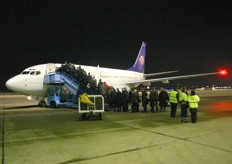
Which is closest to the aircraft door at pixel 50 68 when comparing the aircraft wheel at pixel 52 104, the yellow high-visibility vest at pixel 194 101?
the aircraft wheel at pixel 52 104

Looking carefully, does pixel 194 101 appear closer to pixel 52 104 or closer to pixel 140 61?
pixel 52 104

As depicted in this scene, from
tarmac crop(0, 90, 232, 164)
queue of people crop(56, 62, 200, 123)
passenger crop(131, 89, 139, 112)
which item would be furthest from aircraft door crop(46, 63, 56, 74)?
tarmac crop(0, 90, 232, 164)

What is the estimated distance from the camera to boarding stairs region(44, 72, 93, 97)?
51.9ft

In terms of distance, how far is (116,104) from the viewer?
14.6 metres

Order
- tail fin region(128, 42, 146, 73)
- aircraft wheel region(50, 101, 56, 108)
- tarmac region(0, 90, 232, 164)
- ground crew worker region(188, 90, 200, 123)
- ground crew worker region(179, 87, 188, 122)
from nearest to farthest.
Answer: tarmac region(0, 90, 232, 164) → ground crew worker region(188, 90, 200, 123) → ground crew worker region(179, 87, 188, 122) → aircraft wheel region(50, 101, 56, 108) → tail fin region(128, 42, 146, 73)

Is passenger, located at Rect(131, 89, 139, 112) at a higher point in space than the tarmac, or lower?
higher

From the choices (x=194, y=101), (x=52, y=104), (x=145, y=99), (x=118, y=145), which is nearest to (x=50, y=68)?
(x=52, y=104)

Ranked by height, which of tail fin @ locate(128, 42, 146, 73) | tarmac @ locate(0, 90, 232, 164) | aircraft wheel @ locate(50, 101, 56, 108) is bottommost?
tarmac @ locate(0, 90, 232, 164)

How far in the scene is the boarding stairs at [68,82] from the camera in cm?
1580

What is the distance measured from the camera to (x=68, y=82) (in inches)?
630

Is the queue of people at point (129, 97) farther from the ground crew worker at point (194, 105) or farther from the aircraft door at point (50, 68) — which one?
the ground crew worker at point (194, 105)

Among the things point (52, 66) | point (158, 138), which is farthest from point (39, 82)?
point (158, 138)

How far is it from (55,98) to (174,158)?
13.2 metres

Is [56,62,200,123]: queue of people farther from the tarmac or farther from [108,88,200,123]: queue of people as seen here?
the tarmac
